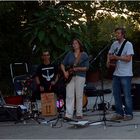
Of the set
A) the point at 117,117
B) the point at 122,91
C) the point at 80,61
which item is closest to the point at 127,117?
the point at 117,117

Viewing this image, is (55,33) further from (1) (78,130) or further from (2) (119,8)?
(2) (119,8)

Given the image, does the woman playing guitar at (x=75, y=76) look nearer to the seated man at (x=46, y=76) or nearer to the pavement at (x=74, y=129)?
the pavement at (x=74, y=129)

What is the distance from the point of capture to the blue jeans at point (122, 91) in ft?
31.4

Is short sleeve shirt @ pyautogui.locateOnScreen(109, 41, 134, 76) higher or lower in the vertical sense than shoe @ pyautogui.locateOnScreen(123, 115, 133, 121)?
higher

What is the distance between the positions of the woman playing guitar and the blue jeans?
27.5 inches

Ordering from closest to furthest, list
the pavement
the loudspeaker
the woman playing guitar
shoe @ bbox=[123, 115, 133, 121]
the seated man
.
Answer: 1. the pavement
2. shoe @ bbox=[123, 115, 133, 121]
3. the woman playing guitar
4. the loudspeaker
5. the seated man

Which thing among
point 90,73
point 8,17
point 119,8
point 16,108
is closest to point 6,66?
point 8,17

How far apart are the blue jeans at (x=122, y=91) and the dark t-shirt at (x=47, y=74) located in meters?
1.73

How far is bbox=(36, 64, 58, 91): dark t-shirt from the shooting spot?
10992 mm

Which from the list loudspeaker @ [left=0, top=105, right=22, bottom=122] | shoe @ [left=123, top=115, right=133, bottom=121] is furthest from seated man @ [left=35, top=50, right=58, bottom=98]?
shoe @ [left=123, top=115, right=133, bottom=121]

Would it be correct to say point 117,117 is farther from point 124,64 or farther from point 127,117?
point 124,64

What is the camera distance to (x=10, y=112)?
33.7 ft

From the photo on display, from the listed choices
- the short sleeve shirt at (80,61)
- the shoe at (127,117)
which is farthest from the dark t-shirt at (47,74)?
the shoe at (127,117)

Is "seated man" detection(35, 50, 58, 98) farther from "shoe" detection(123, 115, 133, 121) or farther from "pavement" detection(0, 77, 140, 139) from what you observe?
"shoe" detection(123, 115, 133, 121)
